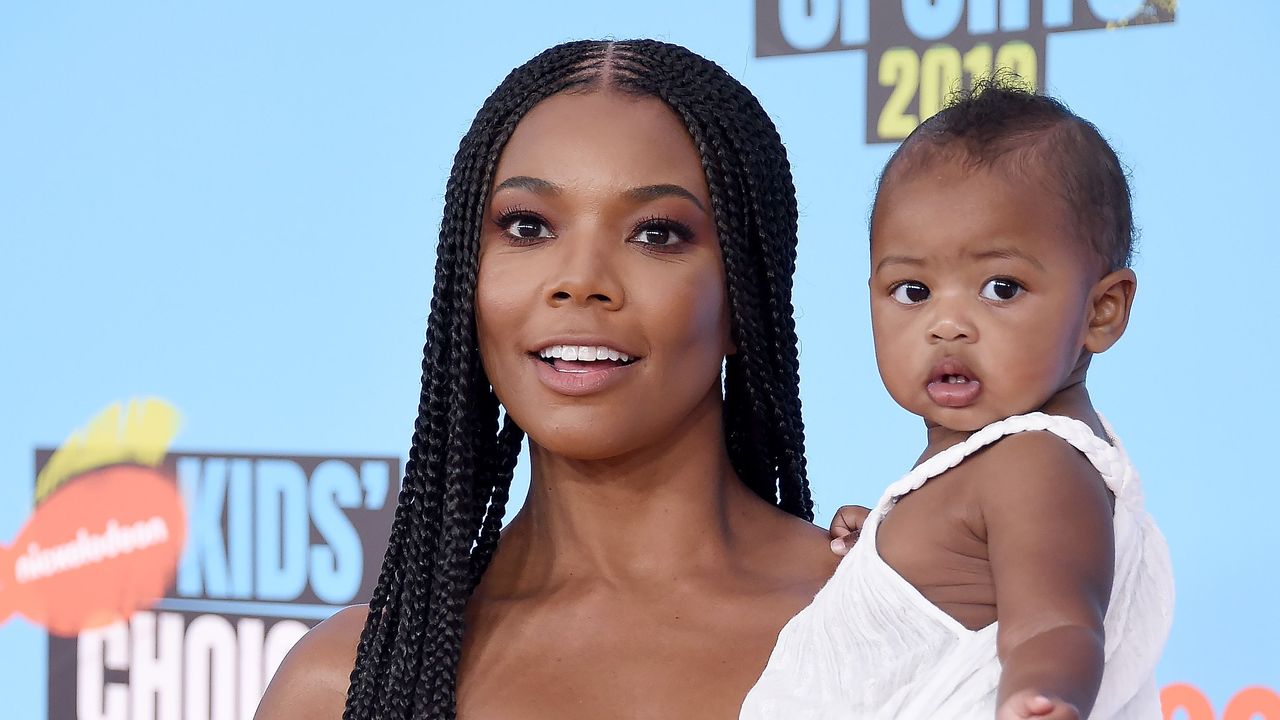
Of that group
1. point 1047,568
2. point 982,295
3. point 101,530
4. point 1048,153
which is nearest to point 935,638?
point 1047,568

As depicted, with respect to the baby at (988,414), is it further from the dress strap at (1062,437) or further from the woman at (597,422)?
the woman at (597,422)

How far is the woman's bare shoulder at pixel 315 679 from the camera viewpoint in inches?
64.6

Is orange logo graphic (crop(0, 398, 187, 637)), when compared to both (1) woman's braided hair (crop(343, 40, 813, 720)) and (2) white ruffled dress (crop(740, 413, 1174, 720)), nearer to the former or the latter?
(1) woman's braided hair (crop(343, 40, 813, 720))

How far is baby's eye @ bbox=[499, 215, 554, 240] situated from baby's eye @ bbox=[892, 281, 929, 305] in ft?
1.30

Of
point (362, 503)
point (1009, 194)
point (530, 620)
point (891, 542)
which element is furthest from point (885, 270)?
point (362, 503)

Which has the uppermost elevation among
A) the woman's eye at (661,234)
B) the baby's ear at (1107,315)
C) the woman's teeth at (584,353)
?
the woman's eye at (661,234)

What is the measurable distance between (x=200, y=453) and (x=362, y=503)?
1.37 feet

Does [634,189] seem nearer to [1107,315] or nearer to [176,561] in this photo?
[1107,315]

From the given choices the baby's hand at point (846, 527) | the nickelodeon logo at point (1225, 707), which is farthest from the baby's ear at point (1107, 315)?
the nickelodeon logo at point (1225, 707)

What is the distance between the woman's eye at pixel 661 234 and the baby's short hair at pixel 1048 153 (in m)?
0.29

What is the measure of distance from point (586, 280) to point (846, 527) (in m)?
0.38

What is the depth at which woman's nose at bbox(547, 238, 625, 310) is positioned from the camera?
149 centimetres

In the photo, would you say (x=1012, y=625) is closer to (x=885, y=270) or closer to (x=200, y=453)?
(x=885, y=270)

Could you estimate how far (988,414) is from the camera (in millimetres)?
1293
